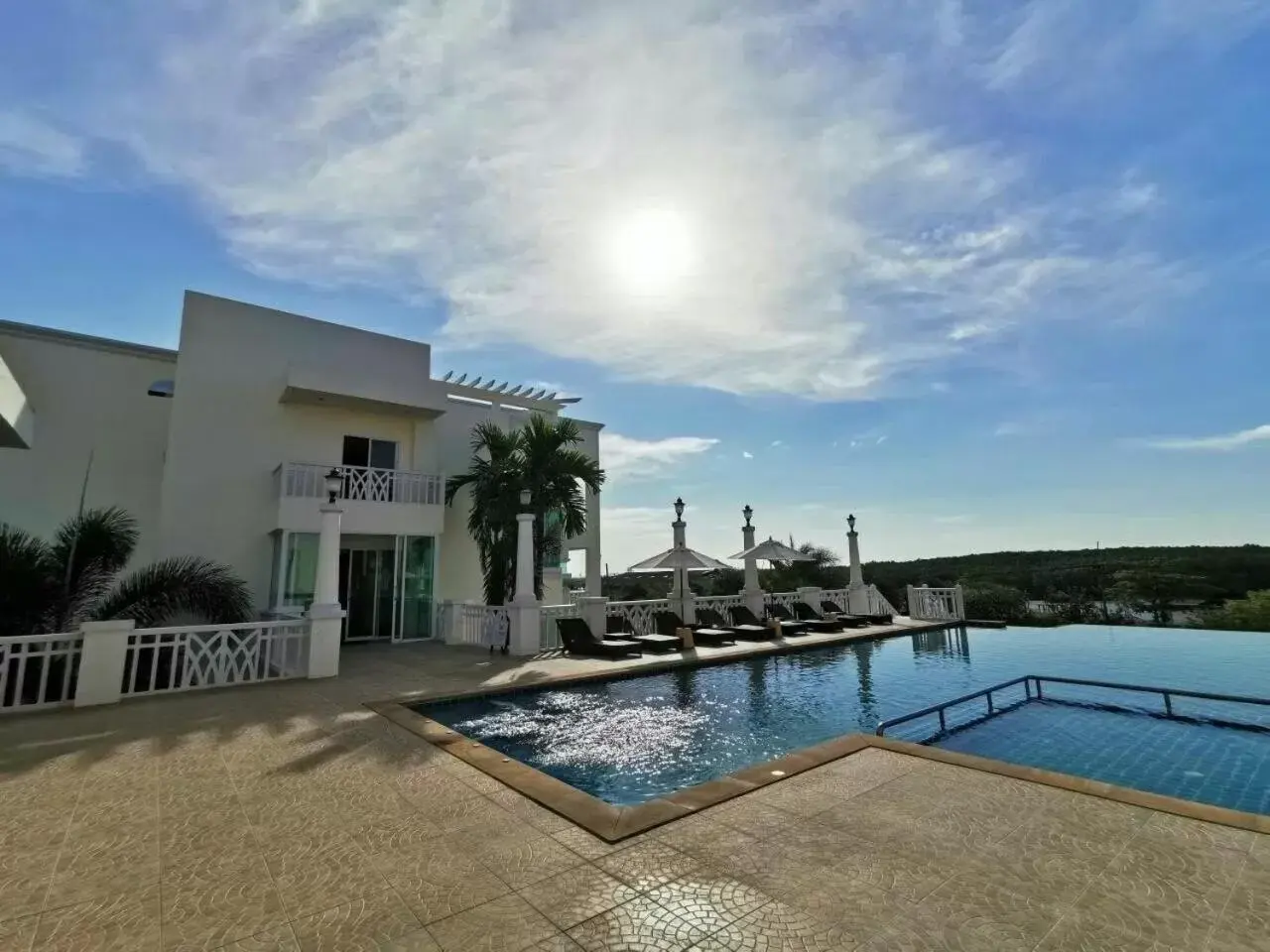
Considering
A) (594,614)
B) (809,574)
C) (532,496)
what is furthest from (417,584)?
(809,574)

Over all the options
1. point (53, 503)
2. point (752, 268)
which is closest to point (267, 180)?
point (752, 268)

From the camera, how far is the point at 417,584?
14.3 m

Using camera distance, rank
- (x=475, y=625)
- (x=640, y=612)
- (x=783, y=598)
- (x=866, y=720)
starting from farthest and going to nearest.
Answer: (x=783, y=598)
(x=640, y=612)
(x=475, y=625)
(x=866, y=720)

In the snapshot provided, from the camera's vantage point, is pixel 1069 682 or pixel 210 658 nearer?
pixel 1069 682

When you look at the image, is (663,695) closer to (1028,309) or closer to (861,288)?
(861,288)

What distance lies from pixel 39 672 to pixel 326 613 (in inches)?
134

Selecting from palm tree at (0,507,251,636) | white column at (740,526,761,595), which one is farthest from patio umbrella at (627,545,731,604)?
palm tree at (0,507,251,636)

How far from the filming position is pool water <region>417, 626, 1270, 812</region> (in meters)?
5.27

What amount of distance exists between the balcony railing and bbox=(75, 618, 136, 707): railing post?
5494 millimetres

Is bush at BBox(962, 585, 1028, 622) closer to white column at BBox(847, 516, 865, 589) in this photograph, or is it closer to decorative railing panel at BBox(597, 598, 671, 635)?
white column at BBox(847, 516, 865, 589)

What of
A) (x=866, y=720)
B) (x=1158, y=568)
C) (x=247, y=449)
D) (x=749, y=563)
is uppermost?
(x=247, y=449)

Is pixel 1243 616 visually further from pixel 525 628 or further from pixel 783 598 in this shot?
pixel 525 628

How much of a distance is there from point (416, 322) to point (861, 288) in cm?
962

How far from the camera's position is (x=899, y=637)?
1506 centimetres
